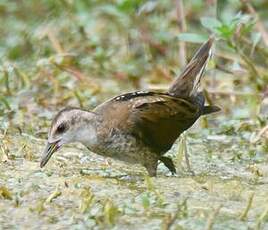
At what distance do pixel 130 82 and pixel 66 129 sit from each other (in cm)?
272

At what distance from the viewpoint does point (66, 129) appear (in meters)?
5.69

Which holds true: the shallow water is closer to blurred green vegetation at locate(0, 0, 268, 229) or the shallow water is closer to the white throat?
blurred green vegetation at locate(0, 0, 268, 229)

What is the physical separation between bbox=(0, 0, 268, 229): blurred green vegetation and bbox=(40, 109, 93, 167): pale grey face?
14cm

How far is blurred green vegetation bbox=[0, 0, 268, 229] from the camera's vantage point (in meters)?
5.02

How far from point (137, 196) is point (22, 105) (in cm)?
254

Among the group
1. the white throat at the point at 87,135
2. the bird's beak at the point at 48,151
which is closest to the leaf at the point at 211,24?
the white throat at the point at 87,135

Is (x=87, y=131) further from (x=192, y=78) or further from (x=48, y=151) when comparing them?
(x=192, y=78)

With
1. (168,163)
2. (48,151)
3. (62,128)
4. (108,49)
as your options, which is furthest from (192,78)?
(108,49)

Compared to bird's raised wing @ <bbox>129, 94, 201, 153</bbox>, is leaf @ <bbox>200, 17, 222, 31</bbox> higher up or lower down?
higher up

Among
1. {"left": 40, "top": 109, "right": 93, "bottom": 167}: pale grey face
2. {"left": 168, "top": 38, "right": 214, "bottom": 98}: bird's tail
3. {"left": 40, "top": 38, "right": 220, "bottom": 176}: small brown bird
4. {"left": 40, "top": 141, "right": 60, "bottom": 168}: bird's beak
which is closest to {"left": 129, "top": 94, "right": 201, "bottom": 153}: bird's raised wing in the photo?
{"left": 40, "top": 38, "right": 220, "bottom": 176}: small brown bird

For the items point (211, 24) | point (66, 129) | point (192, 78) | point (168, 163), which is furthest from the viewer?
point (211, 24)

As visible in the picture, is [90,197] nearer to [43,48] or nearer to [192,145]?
[192,145]

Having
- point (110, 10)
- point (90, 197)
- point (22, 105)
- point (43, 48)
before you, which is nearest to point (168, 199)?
point (90, 197)

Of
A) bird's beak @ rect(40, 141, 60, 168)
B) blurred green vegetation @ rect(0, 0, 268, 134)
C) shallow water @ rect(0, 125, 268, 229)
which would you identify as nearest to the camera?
shallow water @ rect(0, 125, 268, 229)
